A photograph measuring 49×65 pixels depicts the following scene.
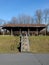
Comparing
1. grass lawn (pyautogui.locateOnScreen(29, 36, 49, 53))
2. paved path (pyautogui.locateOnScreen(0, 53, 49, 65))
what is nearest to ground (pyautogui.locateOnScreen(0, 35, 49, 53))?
grass lawn (pyautogui.locateOnScreen(29, 36, 49, 53))

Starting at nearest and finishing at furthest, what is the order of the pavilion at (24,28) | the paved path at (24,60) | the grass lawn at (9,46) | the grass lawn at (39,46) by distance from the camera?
the paved path at (24,60), the grass lawn at (9,46), the grass lawn at (39,46), the pavilion at (24,28)

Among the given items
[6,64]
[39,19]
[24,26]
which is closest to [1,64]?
[6,64]

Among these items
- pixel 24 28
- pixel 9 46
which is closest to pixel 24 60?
pixel 9 46

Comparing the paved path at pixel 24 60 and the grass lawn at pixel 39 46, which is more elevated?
the paved path at pixel 24 60

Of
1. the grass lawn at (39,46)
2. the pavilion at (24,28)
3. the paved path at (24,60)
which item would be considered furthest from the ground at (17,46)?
the pavilion at (24,28)

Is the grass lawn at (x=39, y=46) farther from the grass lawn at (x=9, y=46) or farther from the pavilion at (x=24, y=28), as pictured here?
the pavilion at (x=24, y=28)

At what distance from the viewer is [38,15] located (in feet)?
298

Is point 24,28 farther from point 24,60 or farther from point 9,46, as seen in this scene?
point 24,60

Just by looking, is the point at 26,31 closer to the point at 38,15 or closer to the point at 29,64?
the point at 29,64

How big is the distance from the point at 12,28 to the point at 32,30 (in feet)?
15.3

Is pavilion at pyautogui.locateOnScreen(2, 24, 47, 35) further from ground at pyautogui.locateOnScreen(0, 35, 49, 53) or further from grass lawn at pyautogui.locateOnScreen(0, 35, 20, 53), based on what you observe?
grass lawn at pyautogui.locateOnScreen(0, 35, 20, 53)

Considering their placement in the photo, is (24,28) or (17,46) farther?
(24,28)

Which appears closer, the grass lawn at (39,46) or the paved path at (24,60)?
the paved path at (24,60)

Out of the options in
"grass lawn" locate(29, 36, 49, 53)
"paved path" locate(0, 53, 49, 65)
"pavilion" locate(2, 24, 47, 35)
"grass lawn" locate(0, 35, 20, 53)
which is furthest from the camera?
"pavilion" locate(2, 24, 47, 35)
